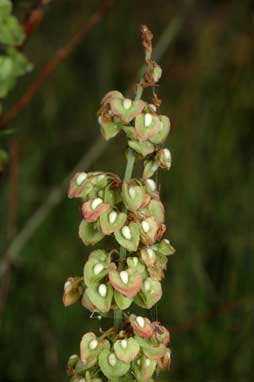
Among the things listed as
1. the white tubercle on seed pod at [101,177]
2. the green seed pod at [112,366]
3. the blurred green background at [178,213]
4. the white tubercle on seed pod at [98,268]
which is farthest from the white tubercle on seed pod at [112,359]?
the blurred green background at [178,213]

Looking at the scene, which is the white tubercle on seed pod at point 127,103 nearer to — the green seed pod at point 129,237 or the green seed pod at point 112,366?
the green seed pod at point 129,237

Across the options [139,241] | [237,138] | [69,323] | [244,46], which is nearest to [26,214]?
[69,323]

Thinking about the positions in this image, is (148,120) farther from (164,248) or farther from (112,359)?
(112,359)

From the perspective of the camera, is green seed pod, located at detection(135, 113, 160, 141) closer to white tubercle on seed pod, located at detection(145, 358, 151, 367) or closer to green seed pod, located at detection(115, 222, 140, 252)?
green seed pod, located at detection(115, 222, 140, 252)

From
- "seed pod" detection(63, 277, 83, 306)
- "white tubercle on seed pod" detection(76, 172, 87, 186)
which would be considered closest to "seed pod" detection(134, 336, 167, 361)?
"seed pod" detection(63, 277, 83, 306)

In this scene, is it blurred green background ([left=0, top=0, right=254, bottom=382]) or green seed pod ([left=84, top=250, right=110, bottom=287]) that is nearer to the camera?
green seed pod ([left=84, top=250, right=110, bottom=287])

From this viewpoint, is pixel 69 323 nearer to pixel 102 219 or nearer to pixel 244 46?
pixel 244 46

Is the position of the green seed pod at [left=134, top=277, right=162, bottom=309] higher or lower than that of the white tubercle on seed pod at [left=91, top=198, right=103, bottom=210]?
lower
